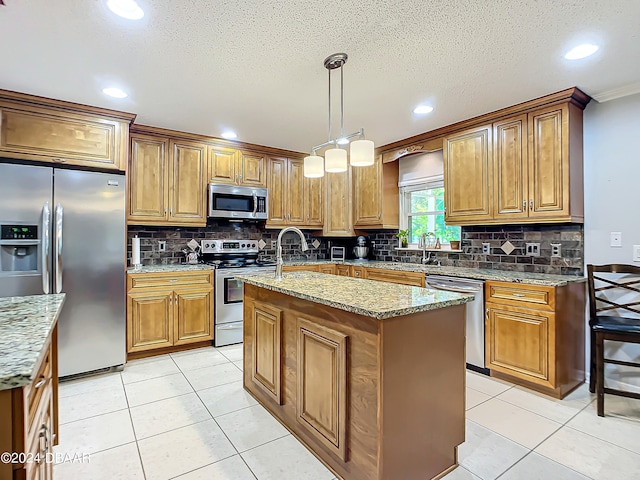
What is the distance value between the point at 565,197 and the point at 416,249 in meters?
1.85

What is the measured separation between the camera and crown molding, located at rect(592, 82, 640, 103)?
8.53 feet

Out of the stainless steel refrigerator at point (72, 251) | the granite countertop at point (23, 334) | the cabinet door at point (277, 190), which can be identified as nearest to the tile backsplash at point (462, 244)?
the cabinet door at point (277, 190)

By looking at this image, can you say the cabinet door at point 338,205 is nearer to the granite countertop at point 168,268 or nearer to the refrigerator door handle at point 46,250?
the granite countertop at point 168,268

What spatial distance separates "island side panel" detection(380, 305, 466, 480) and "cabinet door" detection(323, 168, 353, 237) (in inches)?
122

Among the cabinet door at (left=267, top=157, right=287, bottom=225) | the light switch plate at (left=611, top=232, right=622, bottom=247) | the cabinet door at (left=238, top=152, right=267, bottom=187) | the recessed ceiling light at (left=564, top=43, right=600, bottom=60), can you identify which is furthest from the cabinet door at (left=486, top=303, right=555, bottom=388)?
the cabinet door at (left=238, top=152, right=267, bottom=187)

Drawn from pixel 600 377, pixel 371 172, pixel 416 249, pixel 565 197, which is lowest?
pixel 600 377

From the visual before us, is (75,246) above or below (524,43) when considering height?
below

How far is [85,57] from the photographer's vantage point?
7.31ft

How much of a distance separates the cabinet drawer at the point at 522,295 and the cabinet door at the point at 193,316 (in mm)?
2795

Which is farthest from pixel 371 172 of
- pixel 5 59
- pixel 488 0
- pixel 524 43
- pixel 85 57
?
pixel 5 59

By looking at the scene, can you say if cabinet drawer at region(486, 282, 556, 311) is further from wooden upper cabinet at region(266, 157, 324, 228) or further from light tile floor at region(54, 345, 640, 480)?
wooden upper cabinet at region(266, 157, 324, 228)

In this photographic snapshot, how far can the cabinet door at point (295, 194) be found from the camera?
4.63m

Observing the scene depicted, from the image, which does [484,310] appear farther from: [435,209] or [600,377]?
[435,209]

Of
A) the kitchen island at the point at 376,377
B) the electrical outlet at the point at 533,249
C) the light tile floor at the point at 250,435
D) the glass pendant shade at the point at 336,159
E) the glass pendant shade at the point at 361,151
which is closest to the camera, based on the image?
the kitchen island at the point at 376,377
